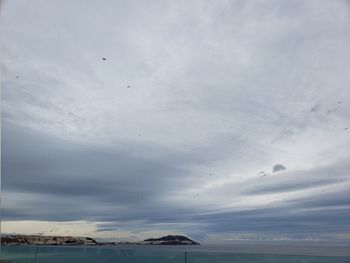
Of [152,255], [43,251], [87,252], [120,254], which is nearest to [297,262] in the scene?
[152,255]

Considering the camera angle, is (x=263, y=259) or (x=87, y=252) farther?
(x=87, y=252)

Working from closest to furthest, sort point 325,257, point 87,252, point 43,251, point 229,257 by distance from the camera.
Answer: point 325,257
point 229,257
point 87,252
point 43,251

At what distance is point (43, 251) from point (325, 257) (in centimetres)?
983

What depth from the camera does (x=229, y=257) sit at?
11078 mm

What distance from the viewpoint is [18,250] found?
14852mm

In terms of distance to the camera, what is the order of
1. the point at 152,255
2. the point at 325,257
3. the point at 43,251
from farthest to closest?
1. the point at 43,251
2. the point at 152,255
3. the point at 325,257

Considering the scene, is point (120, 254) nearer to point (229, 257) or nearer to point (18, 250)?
point (229, 257)

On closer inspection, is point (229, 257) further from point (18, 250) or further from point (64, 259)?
point (18, 250)

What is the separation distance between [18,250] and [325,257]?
37.1 feet

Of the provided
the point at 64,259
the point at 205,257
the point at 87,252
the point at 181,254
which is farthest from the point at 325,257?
the point at 64,259

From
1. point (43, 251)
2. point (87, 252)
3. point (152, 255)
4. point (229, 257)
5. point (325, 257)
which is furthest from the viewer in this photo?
point (43, 251)

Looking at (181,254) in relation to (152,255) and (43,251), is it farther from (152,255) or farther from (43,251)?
(43,251)

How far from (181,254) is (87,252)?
3.65 metres

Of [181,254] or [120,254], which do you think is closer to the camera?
[181,254]
